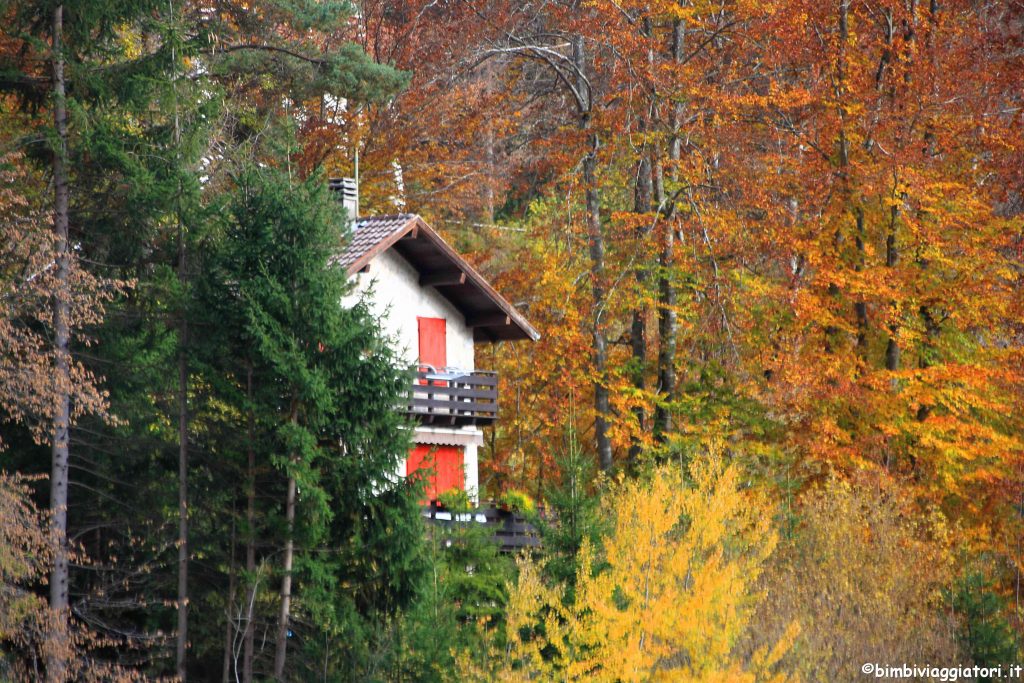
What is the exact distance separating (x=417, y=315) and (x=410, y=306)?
31 cm

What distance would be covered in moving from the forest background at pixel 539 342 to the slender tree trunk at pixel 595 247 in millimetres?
128

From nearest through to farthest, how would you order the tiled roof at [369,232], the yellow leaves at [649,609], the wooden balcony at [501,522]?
the yellow leaves at [649,609] → the wooden balcony at [501,522] → the tiled roof at [369,232]

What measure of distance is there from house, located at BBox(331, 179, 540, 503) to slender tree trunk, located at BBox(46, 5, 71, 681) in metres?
7.55

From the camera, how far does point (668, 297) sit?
117 ft

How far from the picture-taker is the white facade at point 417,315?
3096 centimetres

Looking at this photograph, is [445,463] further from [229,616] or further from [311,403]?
[229,616]

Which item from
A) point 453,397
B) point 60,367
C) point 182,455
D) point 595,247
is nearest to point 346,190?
point 453,397

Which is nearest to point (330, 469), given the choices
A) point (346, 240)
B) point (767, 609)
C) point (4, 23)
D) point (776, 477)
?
point (346, 240)

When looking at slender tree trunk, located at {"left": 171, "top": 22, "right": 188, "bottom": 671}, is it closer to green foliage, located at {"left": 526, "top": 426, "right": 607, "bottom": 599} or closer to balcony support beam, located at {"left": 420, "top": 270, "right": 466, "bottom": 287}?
green foliage, located at {"left": 526, "top": 426, "right": 607, "bottom": 599}

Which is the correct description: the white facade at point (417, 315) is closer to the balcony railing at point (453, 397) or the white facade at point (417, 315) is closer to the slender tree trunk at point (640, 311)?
the balcony railing at point (453, 397)

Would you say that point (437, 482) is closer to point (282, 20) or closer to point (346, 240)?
point (346, 240)

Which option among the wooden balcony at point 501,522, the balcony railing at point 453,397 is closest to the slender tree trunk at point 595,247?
the balcony railing at point 453,397

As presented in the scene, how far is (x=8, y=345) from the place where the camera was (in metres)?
20.7

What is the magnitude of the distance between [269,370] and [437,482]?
7.69 m
